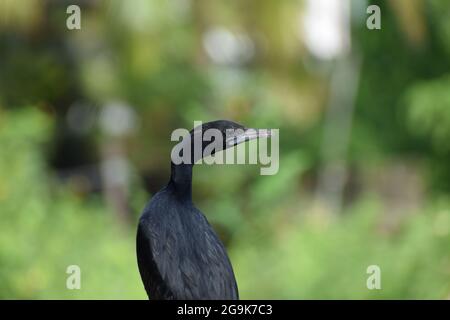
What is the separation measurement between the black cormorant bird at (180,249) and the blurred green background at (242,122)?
0.62 meters

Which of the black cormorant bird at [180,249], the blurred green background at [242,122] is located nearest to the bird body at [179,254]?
the black cormorant bird at [180,249]

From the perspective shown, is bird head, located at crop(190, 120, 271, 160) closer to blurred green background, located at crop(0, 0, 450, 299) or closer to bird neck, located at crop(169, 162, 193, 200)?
bird neck, located at crop(169, 162, 193, 200)

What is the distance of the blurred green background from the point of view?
15.6 feet

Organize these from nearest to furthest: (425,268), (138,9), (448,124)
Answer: (425,268) < (138,9) < (448,124)

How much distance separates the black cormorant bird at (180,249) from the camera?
0.66 meters

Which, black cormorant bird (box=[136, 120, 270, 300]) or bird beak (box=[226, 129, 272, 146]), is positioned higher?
bird beak (box=[226, 129, 272, 146])

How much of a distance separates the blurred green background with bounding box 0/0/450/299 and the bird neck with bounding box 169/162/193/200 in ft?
2.12

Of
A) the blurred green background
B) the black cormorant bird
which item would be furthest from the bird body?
the blurred green background

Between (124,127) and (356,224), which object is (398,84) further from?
(356,224)

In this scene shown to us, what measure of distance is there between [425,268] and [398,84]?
6.56 meters

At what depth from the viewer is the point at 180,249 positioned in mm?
689

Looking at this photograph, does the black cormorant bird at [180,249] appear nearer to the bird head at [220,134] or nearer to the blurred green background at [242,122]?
the bird head at [220,134]

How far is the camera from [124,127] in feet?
34.4

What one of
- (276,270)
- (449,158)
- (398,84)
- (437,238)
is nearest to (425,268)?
(437,238)
